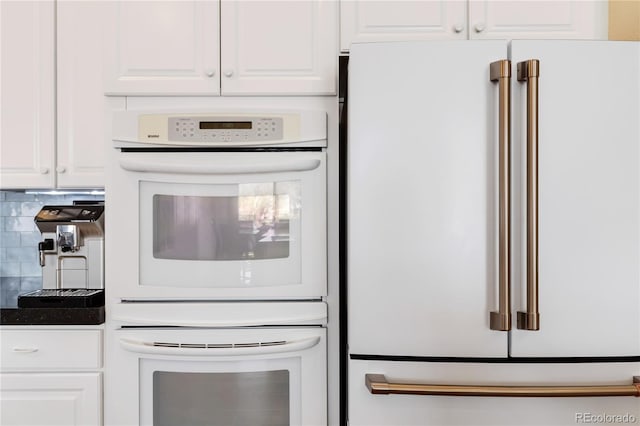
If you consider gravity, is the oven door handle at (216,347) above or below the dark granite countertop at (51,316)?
below

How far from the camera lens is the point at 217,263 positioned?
1.61 m

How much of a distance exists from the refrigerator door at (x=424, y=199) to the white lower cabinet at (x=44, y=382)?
3.14 feet

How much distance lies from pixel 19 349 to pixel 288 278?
3.06 feet

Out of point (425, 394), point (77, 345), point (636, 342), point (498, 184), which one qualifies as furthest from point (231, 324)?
point (636, 342)

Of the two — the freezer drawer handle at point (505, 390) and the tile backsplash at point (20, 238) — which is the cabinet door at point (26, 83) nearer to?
the tile backsplash at point (20, 238)

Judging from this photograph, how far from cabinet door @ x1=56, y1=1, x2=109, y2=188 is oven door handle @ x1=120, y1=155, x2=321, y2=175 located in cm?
23

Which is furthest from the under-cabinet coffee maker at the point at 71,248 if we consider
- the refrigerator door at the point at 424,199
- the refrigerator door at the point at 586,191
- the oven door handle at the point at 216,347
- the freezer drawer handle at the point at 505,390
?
the refrigerator door at the point at 586,191

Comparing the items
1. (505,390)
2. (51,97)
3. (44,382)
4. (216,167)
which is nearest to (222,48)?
(216,167)

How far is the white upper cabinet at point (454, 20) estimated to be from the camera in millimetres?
1651

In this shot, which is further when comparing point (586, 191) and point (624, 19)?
point (624, 19)

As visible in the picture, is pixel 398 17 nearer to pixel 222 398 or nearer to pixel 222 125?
pixel 222 125

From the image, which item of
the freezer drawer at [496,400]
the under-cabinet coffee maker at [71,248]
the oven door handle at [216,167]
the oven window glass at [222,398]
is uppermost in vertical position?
the oven door handle at [216,167]

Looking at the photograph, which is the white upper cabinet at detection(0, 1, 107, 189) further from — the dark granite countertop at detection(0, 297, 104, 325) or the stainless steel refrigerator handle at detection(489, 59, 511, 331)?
the stainless steel refrigerator handle at detection(489, 59, 511, 331)

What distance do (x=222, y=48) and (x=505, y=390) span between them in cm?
139
